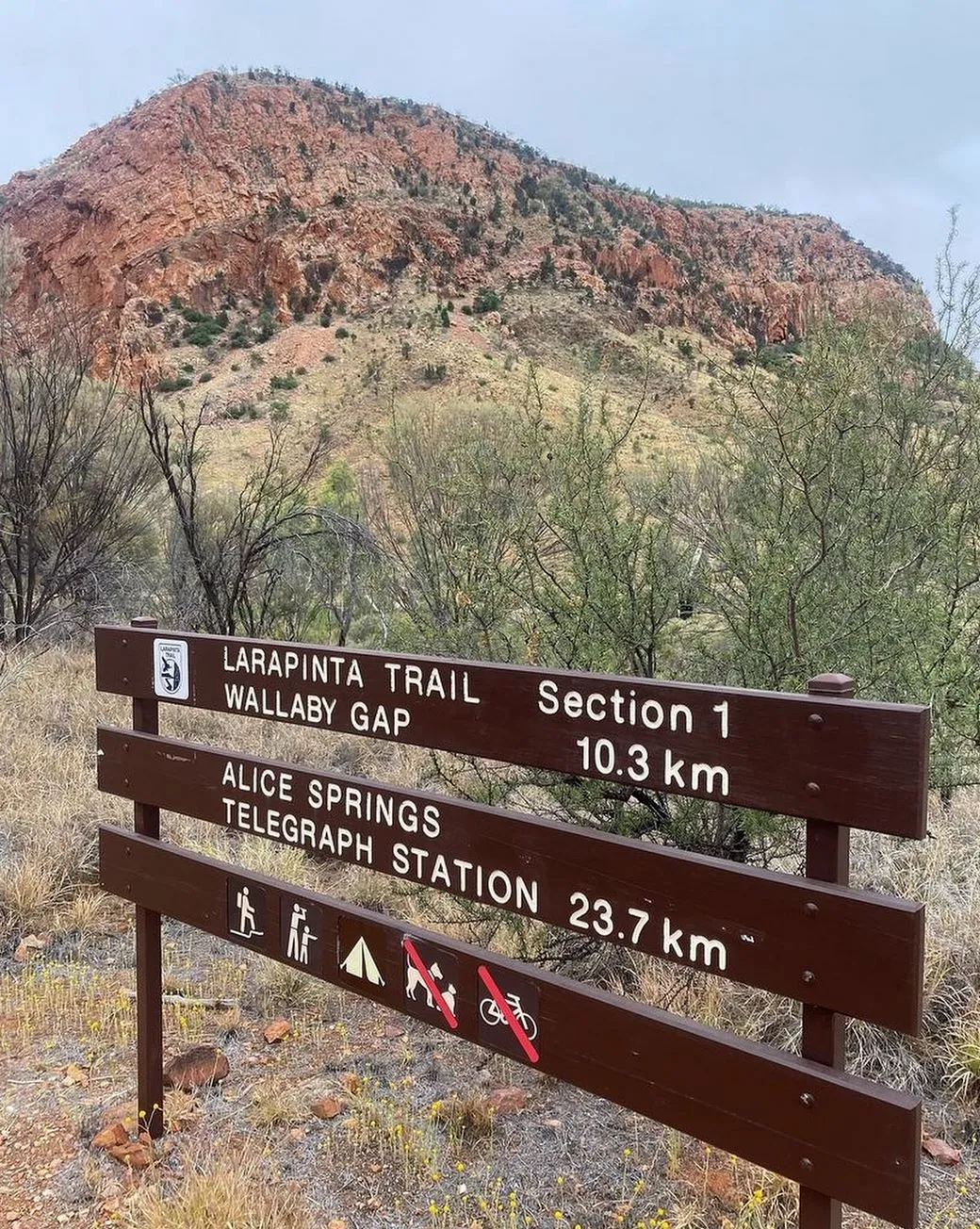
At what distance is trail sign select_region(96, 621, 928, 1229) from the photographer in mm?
1555

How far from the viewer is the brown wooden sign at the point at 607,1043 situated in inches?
61.6

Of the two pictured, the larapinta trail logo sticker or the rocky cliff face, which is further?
the rocky cliff face

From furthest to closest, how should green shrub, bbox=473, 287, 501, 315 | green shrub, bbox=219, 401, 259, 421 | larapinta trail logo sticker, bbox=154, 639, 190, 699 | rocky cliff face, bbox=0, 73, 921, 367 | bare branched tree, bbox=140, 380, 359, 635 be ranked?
rocky cliff face, bbox=0, 73, 921, 367, green shrub, bbox=473, 287, 501, 315, green shrub, bbox=219, 401, 259, 421, bare branched tree, bbox=140, 380, 359, 635, larapinta trail logo sticker, bbox=154, 639, 190, 699

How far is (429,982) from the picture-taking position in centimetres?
220

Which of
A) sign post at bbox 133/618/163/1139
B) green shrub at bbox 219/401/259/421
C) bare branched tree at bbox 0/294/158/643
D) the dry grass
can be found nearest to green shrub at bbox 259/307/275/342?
green shrub at bbox 219/401/259/421

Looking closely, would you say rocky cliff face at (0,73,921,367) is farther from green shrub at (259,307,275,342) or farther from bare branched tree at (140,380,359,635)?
bare branched tree at (140,380,359,635)

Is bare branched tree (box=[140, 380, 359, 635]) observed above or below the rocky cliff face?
below

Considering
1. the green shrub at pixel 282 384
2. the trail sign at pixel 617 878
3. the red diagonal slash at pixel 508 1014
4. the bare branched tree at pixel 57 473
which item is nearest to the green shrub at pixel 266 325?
the green shrub at pixel 282 384

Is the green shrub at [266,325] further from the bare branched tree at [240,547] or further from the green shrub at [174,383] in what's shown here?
the bare branched tree at [240,547]

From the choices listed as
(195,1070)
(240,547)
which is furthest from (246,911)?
(240,547)

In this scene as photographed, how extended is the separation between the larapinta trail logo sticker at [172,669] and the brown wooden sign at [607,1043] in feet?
1.65

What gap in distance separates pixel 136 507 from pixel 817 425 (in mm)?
10265

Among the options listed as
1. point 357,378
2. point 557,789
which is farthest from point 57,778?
point 357,378

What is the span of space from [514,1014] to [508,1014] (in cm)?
2
